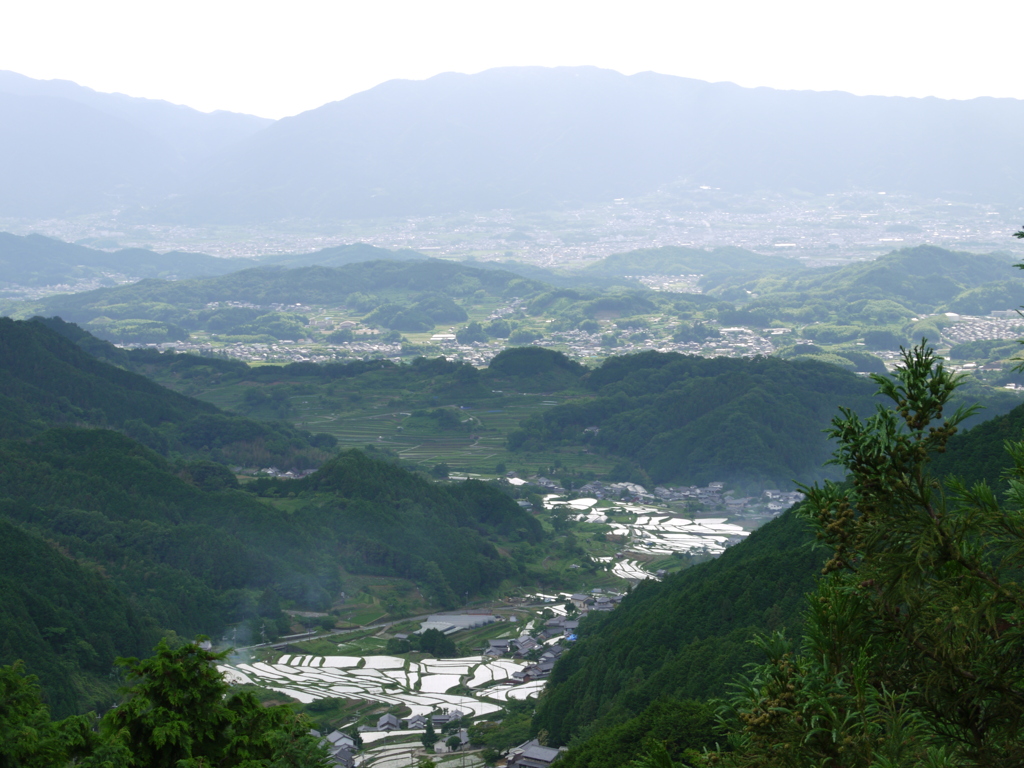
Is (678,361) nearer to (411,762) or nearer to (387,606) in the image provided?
(387,606)

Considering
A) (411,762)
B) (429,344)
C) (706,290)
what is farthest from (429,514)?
(706,290)

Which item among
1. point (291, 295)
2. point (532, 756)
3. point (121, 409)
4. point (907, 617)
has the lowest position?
point (532, 756)

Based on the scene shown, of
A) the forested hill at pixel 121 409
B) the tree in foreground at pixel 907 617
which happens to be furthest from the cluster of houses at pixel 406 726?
the forested hill at pixel 121 409

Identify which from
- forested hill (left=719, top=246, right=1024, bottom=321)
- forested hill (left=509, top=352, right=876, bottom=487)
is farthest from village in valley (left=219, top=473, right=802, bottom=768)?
forested hill (left=719, top=246, right=1024, bottom=321)

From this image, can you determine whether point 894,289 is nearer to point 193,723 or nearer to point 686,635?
point 686,635

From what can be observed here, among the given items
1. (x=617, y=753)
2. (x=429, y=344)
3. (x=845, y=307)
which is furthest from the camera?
(x=845, y=307)

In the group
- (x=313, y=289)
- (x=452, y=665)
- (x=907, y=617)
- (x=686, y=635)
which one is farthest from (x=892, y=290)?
(x=907, y=617)

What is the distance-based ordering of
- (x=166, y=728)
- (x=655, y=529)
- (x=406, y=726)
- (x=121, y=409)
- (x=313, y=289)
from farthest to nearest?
(x=313, y=289) < (x=121, y=409) < (x=655, y=529) < (x=406, y=726) < (x=166, y=728)
